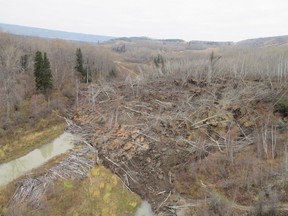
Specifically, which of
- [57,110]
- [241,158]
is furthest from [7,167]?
[241,158]

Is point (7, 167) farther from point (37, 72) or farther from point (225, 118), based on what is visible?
point (225, 118)

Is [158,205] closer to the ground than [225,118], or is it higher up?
closer to the ground

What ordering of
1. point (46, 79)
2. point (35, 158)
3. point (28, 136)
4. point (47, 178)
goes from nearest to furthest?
point (47, 178) → point (35, 158) → point (28, 136) → point (46, 79)

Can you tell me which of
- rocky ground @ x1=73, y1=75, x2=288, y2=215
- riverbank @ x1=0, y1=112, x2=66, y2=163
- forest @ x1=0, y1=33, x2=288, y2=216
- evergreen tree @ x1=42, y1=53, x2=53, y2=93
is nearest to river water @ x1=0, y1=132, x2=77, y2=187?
riverbank @ x1=0, y1=112, x2=66, y2=163

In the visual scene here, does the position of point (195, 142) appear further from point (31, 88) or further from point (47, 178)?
point (31, 88)

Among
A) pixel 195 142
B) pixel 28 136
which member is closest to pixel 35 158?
pixel 28 136
